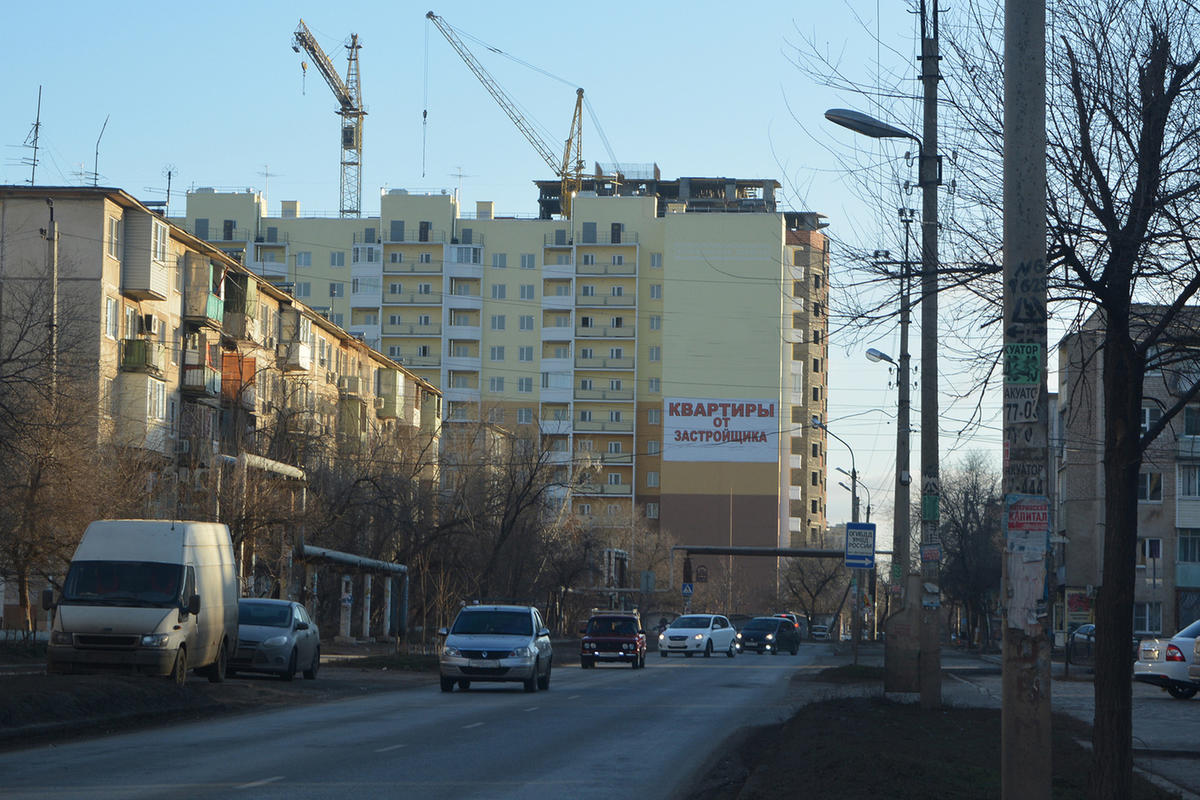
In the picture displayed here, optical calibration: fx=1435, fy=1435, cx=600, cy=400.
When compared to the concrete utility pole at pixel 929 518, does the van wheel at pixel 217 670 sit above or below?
below

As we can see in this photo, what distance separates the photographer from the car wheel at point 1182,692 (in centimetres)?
2916

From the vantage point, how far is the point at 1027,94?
838cm

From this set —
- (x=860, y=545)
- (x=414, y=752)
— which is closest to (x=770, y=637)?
(x=860, y=545)

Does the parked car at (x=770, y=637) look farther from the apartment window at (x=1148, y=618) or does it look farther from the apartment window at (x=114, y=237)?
the apartment window at (x=114, y=237)

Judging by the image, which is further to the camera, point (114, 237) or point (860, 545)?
point (114, 237)

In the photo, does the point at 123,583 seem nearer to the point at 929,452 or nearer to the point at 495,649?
the point at 495,649

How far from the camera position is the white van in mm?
22391

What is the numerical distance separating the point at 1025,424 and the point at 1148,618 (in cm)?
7090

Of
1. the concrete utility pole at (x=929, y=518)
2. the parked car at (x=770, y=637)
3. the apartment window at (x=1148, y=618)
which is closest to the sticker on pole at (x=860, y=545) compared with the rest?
the concrete utility pole at (x=929, y=518)

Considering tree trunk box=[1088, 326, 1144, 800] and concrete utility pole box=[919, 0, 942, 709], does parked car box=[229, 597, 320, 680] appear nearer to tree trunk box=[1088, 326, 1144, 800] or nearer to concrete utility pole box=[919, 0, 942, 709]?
concrete utility pole box=[919, 0, 942, 709]

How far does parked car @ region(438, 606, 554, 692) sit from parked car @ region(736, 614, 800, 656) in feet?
126

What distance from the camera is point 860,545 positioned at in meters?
32.5

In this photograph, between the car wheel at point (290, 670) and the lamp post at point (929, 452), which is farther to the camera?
the car wheel at point (290, 670)

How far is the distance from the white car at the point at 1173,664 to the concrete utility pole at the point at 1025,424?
22.6m
